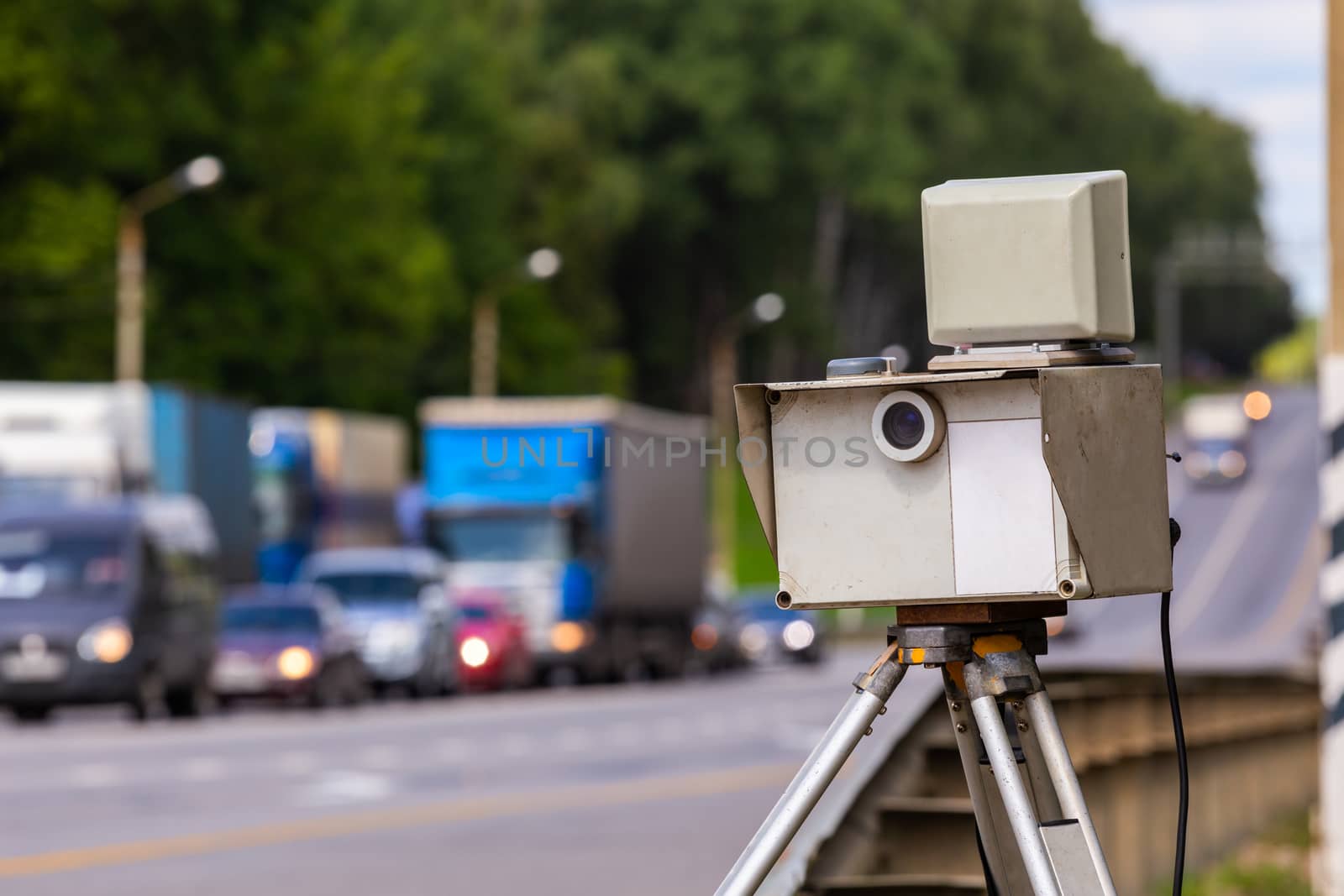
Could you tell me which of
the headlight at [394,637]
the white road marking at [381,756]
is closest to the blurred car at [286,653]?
the headlight at [394,637]

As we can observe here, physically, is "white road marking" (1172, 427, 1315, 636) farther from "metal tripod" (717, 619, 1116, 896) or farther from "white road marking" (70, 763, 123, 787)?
"metal tripod" (717, 619, 1116, 896)

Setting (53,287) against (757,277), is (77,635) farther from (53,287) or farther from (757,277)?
(757,277)

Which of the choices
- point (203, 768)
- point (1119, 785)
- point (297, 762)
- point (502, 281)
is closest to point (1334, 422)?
point (1119, 785)

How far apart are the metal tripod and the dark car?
958 inches

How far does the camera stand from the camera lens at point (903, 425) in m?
4.58

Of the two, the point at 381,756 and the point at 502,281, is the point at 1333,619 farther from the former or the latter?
the point at 502,281

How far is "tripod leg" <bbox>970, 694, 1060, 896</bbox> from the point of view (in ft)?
14.0

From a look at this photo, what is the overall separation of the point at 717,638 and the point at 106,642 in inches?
1001

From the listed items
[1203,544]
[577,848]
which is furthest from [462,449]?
[1203,544]

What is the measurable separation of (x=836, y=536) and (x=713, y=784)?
17874 millimetres

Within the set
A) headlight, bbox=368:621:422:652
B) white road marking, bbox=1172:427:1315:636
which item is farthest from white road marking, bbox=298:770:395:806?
white road marking, bbox=1172:427:1315:636

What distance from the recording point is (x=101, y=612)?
94.6 ft

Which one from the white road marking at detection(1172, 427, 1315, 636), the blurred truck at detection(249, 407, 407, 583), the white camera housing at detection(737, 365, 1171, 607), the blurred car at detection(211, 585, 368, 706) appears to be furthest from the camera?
the white road marking at detection(1172, 427, 1315, 636)

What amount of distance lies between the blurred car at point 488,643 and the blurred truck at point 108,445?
3413 mm
